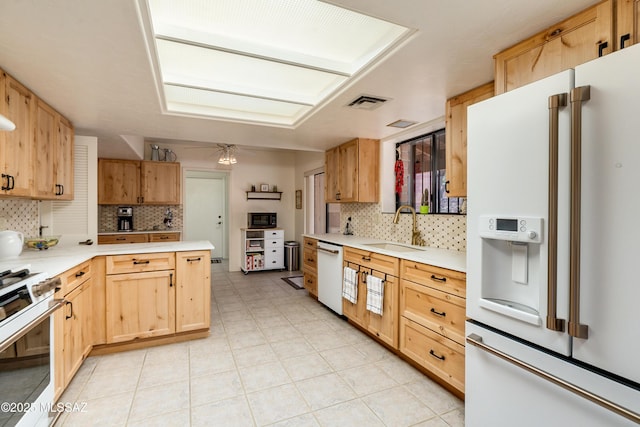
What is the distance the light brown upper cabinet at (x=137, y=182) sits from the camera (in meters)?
5.07

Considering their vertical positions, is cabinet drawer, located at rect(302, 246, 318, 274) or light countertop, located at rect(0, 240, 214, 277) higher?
light countertop, located at rect(0, 240, 214, 277)

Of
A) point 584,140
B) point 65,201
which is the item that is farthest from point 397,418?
point 65,201

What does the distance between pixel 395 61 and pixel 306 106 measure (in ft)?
4.08

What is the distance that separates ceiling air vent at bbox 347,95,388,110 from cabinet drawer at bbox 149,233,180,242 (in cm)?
408

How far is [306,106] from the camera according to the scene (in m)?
2.93

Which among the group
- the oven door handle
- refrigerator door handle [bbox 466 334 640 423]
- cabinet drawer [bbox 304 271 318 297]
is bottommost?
cabinet drawer [bbox 304 271 318 297]

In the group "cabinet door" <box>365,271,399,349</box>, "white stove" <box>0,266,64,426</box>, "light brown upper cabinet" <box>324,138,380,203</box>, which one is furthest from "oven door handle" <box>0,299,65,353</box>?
"light brown upper cabinet" <box>324,138,380,203</box>

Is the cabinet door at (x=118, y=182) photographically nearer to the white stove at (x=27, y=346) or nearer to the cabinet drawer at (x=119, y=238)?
the cabinet drawer at (x=119, y=238)

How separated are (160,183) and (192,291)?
323 centimetres

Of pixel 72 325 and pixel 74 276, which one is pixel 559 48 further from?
pixel 72 325

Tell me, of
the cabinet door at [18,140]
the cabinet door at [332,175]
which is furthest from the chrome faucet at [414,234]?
the cabinet door at [18,140]

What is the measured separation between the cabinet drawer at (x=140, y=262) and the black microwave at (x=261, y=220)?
3.15 m

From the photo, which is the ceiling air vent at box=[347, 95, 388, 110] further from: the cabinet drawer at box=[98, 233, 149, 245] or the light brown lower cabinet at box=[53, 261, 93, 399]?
the cabinet drawer at box=[98, 233, 149, 245]

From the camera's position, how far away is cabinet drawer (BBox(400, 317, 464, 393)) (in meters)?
1.94
